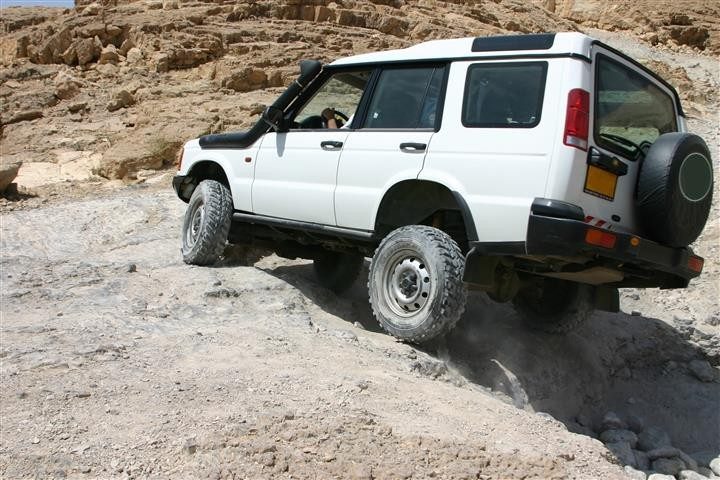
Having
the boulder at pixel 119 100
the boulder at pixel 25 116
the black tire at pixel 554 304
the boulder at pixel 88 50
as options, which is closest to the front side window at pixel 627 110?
the black tire at pixel 554 304

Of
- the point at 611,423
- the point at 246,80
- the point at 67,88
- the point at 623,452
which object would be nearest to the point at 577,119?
the point at 623,452

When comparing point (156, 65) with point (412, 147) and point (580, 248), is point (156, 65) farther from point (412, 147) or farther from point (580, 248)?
point (580, 248)

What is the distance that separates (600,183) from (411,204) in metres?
1.42

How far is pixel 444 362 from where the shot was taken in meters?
5.60

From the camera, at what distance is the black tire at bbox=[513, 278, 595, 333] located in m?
6.48

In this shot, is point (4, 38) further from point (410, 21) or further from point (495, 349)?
point (495, 349)

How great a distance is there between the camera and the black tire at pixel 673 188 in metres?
4.92

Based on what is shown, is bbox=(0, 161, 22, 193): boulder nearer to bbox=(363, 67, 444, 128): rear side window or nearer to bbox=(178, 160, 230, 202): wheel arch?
bbox=(178, 160, 230, 202): wheel arch

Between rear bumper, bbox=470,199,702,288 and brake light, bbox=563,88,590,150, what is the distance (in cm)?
38

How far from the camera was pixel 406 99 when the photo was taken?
5852mm

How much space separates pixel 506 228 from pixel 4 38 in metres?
19.3

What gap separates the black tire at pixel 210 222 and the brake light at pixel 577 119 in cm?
351

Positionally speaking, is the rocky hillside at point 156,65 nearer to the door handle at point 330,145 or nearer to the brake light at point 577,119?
the door handle at point 330,145

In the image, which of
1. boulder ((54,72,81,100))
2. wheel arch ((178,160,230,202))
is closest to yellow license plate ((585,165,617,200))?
wheel arch ((178,160,230,202))
